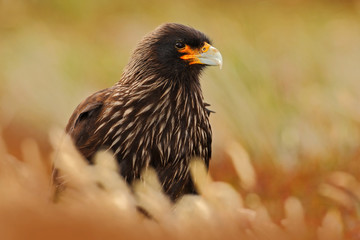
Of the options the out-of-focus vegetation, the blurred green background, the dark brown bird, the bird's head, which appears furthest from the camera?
the blurred green background

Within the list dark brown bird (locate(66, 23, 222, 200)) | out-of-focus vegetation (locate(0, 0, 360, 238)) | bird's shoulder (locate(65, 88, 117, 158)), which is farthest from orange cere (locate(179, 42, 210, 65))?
out-of-focus vegetation (locate(0, 0, 360, 238))

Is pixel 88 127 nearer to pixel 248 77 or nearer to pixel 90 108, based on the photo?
pixel 90 108

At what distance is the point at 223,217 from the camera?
105 cm

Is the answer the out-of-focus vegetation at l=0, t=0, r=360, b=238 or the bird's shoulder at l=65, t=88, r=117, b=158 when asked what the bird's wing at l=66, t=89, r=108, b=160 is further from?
the out-of-focus vegetation at l=0, t=0, r=360, b=238

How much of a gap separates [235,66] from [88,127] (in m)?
1.30

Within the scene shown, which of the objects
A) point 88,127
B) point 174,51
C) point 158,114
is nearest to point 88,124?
point 88,127

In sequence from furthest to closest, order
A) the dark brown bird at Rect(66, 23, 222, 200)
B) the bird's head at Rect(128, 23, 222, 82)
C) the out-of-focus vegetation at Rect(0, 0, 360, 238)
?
1. the out-of-focus vegetation at Rect(0, 0, 360, 238)
2. the bird's head at Rect(128, 23, 222, 82)
3. the dark brown bird at Rect(66, 23, 222, 200)

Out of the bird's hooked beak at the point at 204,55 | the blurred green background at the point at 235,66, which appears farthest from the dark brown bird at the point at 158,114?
the blurred green background at the point at 235,66

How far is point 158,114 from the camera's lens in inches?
107

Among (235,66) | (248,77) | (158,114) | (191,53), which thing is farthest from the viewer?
(235,66)

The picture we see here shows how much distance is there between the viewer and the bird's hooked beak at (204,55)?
2.73 meters

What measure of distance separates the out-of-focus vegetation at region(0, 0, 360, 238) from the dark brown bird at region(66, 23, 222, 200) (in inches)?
14.2

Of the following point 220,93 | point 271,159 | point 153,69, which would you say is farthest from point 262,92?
point 153,69

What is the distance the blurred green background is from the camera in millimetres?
3207
